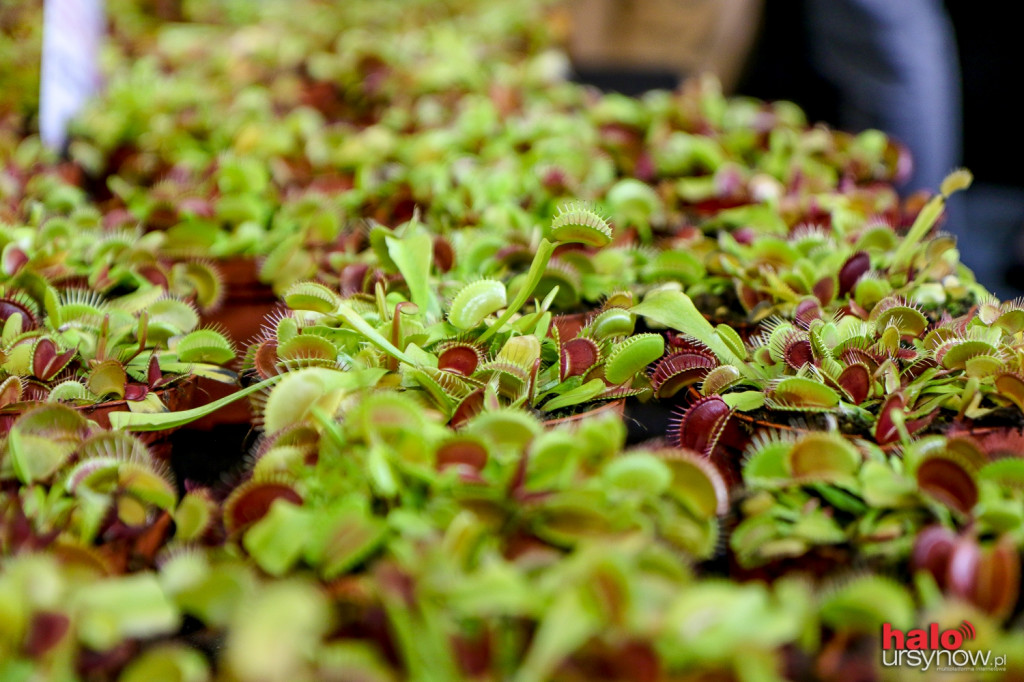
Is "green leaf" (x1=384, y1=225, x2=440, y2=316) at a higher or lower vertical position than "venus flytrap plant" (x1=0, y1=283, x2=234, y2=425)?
higher

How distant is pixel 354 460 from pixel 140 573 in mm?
105

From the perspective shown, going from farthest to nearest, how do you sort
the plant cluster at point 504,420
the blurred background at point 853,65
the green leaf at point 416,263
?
1. the blurred background at point 853,65
2. the green leaf at point 416,263
3. the plant cluster at point 504,420

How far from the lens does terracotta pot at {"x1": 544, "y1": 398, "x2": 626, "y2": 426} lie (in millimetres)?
431

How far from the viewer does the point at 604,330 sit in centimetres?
52

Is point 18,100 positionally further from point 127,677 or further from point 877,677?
point 877,677

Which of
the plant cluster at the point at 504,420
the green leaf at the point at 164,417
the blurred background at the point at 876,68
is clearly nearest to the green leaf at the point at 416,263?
the plant cluster at the point at 504,420

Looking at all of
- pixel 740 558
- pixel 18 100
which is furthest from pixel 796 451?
pixel 18 100

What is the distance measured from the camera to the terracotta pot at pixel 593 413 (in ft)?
1.41

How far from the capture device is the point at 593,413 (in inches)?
17.6

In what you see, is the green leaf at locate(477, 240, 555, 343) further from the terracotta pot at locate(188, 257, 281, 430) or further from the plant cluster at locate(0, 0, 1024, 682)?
the terracotta pot at locate(188, 257, 281, 430)

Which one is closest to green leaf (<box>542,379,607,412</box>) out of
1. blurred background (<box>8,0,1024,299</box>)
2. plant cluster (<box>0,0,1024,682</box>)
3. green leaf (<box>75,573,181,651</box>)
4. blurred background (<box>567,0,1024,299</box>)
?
plant cluster (<box>0,0,1024,682</box>)

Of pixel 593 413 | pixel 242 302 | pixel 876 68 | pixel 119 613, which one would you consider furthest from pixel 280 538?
pixel 876 68

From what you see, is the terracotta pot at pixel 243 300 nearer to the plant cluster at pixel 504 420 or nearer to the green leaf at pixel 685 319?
the plant cluster at pixel 504 420

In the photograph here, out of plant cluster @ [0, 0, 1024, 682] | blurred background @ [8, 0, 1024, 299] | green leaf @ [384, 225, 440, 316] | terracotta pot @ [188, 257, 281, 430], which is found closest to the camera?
plant cluster @ [0, 0, 1024, 682]
